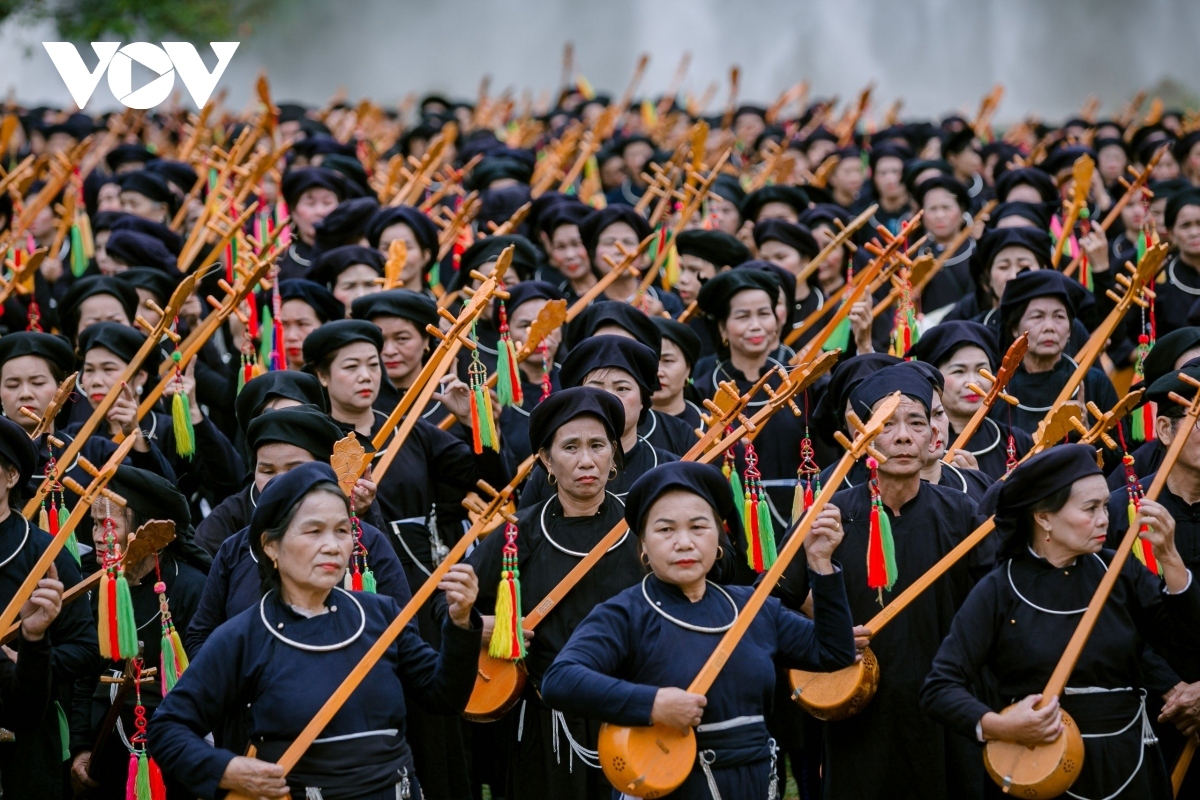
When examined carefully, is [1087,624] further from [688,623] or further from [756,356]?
[756,356]

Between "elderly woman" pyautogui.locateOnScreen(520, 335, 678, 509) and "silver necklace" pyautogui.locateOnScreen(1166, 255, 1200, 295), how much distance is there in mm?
4149

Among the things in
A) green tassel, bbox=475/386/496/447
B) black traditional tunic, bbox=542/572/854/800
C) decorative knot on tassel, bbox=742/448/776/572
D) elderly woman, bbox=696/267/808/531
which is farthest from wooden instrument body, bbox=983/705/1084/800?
elderly woman, bbox=696/267/808/531

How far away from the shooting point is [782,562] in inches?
194

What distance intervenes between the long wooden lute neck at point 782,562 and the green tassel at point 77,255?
7006mm

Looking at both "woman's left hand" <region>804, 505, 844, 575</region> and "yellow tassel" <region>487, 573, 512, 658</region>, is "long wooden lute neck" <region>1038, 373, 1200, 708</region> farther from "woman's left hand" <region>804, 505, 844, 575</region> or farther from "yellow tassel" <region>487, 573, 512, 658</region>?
"yellow tassel" <region>487, 573, 512, 658</region>

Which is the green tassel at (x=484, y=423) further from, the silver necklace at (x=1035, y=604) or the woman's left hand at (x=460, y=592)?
the silver necklace at (x=1035, y=604)

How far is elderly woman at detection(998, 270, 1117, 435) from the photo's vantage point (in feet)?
24.5

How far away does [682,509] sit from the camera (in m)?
4.93

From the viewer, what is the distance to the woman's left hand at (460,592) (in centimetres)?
491

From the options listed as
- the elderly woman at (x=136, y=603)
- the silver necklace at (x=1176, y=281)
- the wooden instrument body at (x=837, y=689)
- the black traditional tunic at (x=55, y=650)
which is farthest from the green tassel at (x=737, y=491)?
the silver necklace at (x=1176, y=281)

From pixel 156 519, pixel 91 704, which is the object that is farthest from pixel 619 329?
pixel 91 704

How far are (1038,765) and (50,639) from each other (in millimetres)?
3291

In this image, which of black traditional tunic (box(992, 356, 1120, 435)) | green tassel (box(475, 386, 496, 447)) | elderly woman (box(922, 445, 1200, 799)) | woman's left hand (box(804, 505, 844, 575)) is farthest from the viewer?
black traditional tunic (box(992, 356, 1120, 435))
